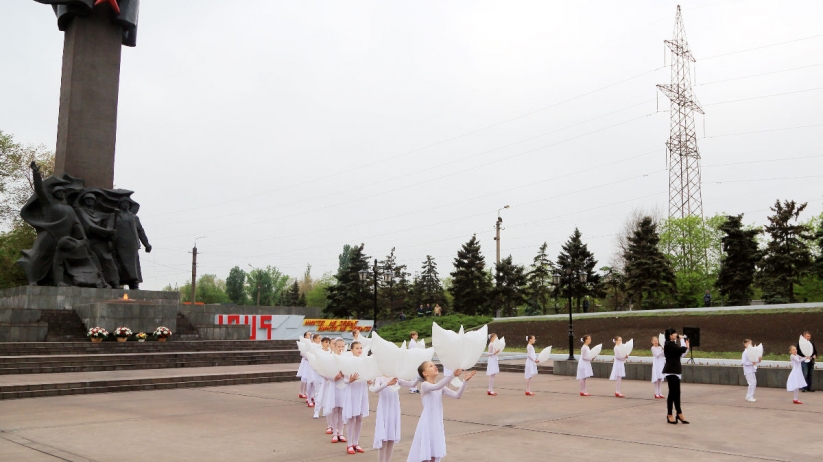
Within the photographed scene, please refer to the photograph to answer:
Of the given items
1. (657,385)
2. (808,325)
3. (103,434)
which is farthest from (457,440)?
(808,325)

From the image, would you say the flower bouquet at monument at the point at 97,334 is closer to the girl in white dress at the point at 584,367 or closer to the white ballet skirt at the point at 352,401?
the girl in white dress at the point at 584,367

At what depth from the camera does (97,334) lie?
22734mm

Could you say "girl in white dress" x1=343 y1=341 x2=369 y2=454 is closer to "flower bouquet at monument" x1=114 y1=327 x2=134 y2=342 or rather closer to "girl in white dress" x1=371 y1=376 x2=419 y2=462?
"girl in white dress" x1=371 y1=376 x2=419 y2=462

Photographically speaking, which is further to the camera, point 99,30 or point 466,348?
point 99,30

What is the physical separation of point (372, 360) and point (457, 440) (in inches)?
92.3

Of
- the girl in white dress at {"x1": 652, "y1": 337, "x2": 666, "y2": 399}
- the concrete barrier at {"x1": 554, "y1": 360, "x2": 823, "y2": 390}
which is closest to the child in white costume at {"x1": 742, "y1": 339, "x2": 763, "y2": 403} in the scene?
the girl in white dress at {"x1": 652, "y1": 337, "x2": 666, "y2": 399}

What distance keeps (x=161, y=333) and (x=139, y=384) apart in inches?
350

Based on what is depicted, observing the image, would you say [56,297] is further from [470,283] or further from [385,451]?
[470,283]

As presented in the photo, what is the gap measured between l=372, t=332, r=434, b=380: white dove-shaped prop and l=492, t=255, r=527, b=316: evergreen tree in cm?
4744

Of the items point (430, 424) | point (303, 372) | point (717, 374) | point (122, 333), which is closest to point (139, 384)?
point (303, 372)

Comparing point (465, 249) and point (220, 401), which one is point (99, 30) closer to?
point (220, 401)

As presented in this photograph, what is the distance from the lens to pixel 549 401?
14469 millimetres

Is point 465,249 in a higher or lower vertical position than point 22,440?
higher

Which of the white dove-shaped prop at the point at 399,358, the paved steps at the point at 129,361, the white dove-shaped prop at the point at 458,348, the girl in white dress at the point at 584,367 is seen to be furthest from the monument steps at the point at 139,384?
the white dove-shaped prop at the point at 458,348
